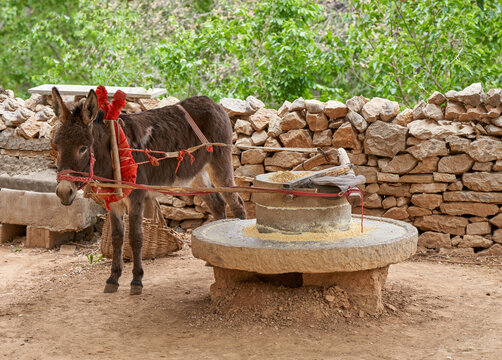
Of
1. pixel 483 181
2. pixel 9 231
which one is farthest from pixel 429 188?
pixel 9 231

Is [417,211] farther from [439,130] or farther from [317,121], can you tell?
[317,121]

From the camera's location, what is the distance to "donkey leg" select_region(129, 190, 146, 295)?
17.6 ft

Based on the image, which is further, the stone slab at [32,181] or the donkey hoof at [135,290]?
the stone slab at [32,181]

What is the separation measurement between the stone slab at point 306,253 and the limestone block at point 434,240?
2.29 m

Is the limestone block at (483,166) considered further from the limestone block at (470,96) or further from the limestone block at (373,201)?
the limestone block at (373,201)

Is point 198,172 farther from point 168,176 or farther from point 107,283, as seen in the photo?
point 107,283

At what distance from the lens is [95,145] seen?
4.97 meters

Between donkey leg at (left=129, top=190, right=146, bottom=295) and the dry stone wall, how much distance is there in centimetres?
161

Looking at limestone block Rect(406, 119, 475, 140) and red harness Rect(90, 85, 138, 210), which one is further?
limestone block Rect(406, 119, 475, 140)

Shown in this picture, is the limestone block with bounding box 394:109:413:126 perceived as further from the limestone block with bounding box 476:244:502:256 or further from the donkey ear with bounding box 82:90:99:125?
the donkey ear with bounding box 82:90:99:125

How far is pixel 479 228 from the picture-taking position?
6.77 m

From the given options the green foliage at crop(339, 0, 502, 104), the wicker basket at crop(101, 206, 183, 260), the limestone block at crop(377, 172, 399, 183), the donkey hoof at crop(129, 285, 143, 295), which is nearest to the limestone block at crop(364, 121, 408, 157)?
the limestone block at crop(377, 172, 399, 183)

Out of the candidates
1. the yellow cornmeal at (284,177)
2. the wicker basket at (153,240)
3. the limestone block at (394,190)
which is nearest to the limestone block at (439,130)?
the limestone block at (394,190)

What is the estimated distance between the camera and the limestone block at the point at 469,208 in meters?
6.69
